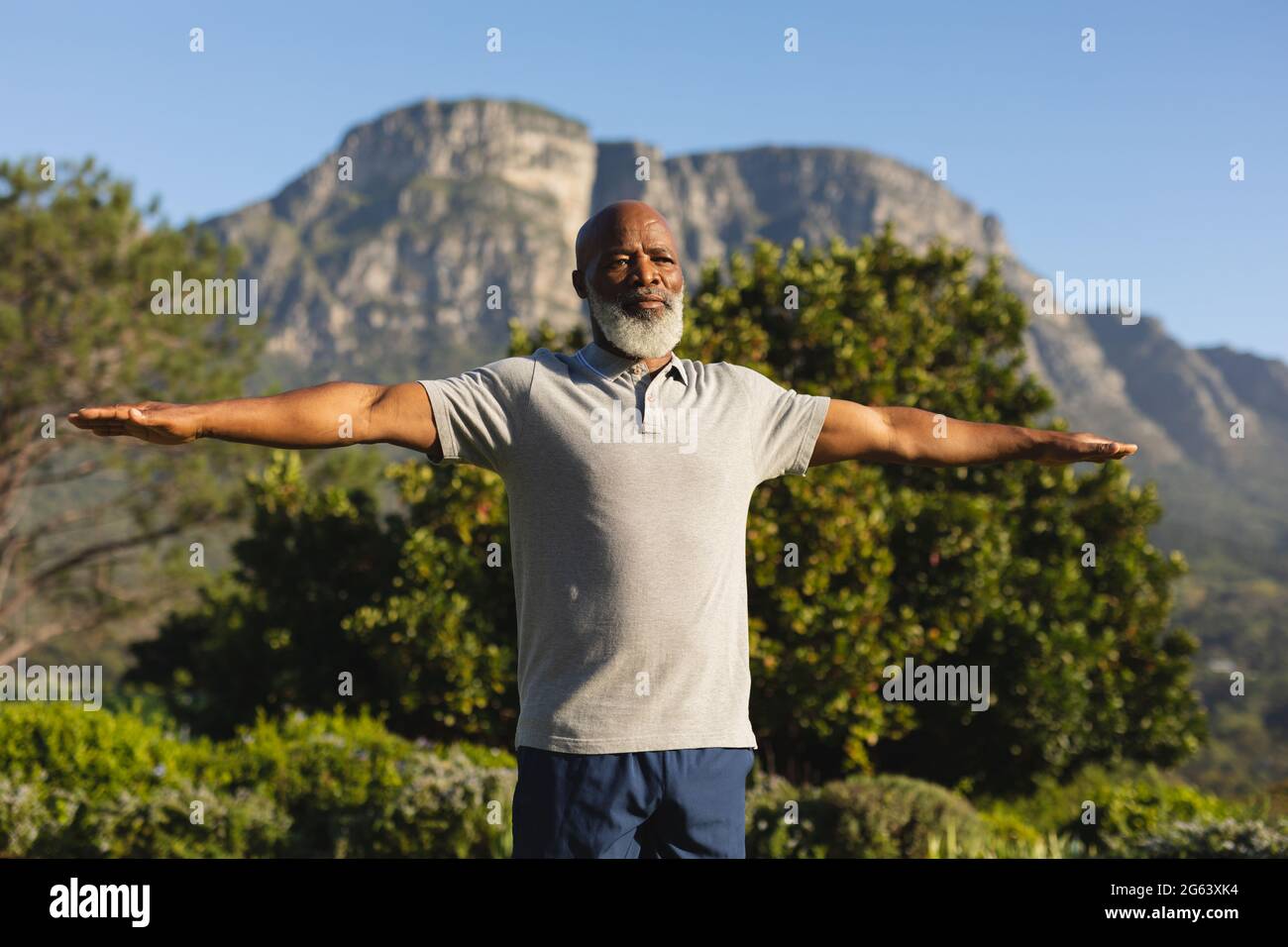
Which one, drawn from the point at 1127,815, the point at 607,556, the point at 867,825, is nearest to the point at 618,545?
the point at 607,556

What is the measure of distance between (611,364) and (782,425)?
0.49 metres

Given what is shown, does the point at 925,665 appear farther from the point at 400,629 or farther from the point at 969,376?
the point at 400,629

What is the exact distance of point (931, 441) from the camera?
3.07 metres

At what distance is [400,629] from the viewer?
11.5m

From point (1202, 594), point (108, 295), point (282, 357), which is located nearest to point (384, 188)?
point (282, 357)

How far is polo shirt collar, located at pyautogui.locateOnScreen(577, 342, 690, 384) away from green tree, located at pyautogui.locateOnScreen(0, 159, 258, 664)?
1926 cm

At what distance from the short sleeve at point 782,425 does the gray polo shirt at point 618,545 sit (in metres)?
0.09

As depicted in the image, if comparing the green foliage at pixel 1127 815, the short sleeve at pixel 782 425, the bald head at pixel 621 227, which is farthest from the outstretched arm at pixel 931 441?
the green foliage at pixel 1127 815

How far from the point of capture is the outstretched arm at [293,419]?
255 centimetres

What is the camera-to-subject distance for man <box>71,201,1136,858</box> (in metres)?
2.61

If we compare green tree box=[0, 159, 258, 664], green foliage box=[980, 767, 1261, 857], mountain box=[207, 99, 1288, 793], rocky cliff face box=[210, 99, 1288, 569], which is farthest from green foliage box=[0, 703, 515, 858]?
rocky cliff face box=[210, 99, 1288, 569]

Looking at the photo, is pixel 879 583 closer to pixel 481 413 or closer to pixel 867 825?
pixel 867 825

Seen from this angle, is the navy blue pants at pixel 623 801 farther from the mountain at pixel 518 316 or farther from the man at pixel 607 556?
the mountain at pixel 518 316
